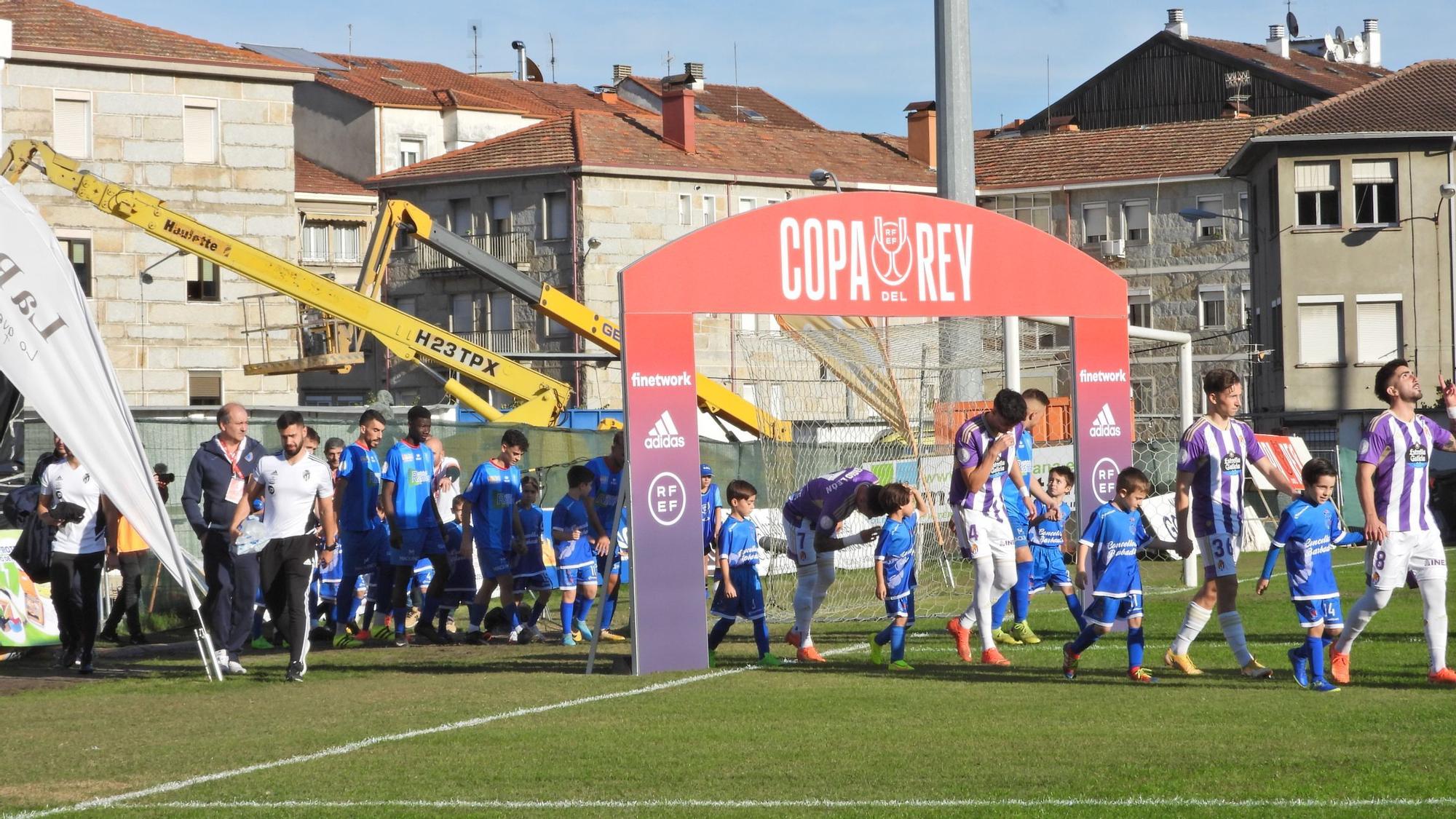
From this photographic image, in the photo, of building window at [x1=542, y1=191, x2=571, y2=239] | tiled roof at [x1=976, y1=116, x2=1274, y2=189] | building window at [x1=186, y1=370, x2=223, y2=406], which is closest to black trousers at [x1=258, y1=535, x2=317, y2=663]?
Answer: building window at [x1=186, y1=370, x2=223, y2=406]

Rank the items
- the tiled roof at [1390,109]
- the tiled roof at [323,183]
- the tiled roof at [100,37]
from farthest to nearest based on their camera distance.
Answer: the tiled roof at [323,183] < the tiled roof at [100,37] < the tiled roof at [1390,109]

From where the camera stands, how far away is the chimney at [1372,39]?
79750mm

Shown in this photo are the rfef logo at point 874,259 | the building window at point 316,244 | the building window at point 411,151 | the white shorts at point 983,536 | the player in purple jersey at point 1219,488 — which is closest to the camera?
the player in purple jersey at point 1219,488

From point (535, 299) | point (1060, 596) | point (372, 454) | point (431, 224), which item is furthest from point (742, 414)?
point (372, 454)

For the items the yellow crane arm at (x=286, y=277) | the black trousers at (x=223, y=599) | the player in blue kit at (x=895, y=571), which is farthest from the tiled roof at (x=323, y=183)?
the player in blue kit at (x=895, y=571)

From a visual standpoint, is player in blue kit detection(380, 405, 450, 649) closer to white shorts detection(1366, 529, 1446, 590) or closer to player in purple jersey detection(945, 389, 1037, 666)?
player in purple jersey detection(945, 389, 1037, 666)

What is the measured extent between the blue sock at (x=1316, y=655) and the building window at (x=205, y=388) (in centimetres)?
4346

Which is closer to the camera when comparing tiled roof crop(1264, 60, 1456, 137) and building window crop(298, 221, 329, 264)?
tiled roof crop(1264, 60, 1456, 137)

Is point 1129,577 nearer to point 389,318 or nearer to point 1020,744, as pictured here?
point 1020,744

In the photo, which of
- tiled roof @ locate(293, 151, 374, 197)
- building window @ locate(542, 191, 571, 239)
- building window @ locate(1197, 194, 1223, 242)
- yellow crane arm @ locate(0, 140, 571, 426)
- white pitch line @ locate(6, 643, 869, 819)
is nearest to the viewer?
white pitch line @ locate(6, 643, 869, 819)

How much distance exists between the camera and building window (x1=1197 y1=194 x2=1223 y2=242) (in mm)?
64375

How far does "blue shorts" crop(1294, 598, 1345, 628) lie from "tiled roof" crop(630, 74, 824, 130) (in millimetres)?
65964

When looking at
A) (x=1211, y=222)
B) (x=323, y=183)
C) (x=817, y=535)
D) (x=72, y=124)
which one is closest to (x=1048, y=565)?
(x=817, y=535)

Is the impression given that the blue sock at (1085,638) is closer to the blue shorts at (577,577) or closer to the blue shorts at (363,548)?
the blue shorts at (577,577)
